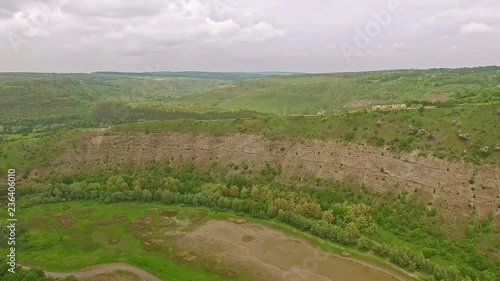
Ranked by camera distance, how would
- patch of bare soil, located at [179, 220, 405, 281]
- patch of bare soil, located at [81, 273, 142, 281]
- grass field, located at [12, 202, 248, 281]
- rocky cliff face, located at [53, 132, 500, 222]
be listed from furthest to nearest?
rocky cliff face, located at [53, 132, 500, 222] < grass field, located at [12, 202, 248, 281] < patch of bare soil, located at [81, 273, 142, 281] < patch of bare soil, located at [179, 220, 405, 281]

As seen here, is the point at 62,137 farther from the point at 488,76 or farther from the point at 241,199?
the point at 488,76

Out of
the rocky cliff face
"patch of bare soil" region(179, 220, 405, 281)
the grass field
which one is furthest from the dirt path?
the rocky cliff face

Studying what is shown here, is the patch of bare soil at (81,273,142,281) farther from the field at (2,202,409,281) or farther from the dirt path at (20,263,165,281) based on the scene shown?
the field at (2,202,409,281)

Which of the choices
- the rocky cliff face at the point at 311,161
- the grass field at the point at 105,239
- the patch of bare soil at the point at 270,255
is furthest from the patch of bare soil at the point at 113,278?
the rocky cliff face at the point at 311,161

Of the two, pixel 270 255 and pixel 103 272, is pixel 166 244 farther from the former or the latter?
pixel 270 255

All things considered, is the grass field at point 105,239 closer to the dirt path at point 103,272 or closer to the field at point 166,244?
the field at point 166,244

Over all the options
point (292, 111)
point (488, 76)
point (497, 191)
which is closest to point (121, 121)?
point (292, 111)
